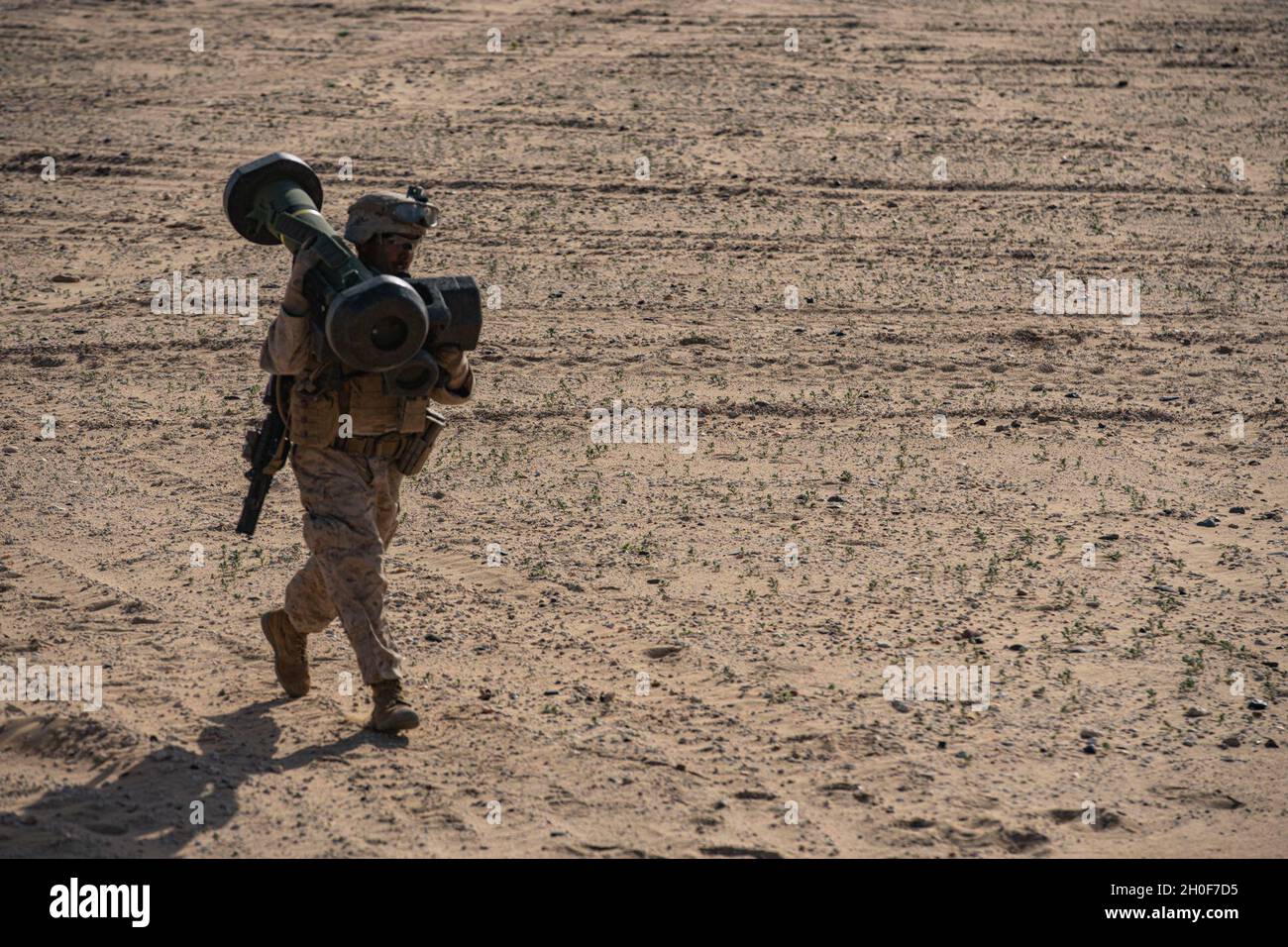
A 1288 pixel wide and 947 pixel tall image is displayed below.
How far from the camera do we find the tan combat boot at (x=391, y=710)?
5.87 m

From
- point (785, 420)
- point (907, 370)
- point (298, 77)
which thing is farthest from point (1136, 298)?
point (298, 77)

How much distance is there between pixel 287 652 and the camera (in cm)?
619

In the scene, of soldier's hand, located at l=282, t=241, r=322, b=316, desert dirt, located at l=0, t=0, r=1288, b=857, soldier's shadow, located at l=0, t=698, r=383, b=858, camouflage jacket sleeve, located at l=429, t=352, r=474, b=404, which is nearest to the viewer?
soldier's shadow, located at l=0, t=698, r=383, b=858

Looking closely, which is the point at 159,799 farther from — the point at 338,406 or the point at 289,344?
the point at 289,344

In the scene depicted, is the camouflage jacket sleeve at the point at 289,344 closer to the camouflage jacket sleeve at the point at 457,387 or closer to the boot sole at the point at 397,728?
the camouflage jacket sleeve at the point at 457,387

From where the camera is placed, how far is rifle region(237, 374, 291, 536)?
611 centimetres

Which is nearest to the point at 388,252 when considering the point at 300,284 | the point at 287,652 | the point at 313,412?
the point at 300,284

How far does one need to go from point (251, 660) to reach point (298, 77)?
1086cm

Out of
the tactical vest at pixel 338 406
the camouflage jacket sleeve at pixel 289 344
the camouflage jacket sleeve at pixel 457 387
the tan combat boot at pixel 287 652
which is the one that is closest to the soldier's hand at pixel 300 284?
the camouflage jacket sleeve at pixel 289 344

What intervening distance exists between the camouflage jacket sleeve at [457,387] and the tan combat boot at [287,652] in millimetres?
1107

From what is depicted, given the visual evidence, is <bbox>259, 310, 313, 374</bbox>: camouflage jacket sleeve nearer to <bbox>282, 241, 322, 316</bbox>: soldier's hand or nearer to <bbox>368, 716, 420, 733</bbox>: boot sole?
<bbox>282, 241, 322, 316</bbox>: soldier's hand

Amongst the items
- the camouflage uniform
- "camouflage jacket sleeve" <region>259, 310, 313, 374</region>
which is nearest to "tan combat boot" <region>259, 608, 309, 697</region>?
the camouflage uniform

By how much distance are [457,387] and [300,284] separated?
772 mm

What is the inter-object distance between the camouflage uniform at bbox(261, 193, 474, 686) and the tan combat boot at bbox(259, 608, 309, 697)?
13.4 inches
